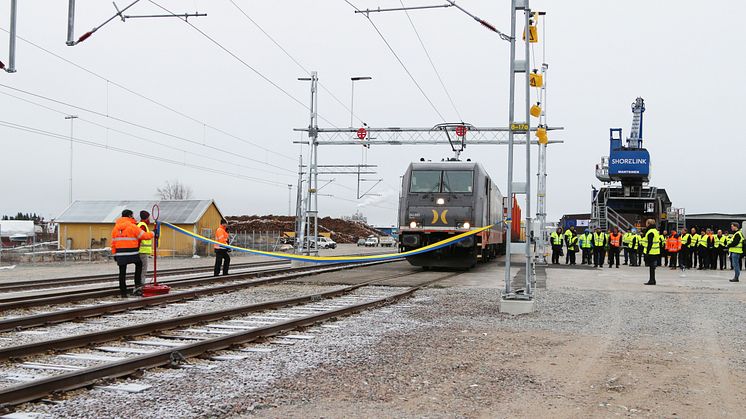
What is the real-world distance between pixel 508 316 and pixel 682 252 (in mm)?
16699

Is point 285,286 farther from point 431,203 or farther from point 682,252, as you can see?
point 682,252

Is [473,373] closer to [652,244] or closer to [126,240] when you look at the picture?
[126,240]

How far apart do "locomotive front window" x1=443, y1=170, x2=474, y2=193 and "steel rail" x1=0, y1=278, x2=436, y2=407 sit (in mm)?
12395

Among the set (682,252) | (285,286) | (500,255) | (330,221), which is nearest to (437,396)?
(285,286)

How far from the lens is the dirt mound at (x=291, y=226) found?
81500 mm

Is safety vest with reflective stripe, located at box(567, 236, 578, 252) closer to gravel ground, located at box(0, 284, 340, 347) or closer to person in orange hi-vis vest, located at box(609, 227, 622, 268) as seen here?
person in orange hi-vis vest, located at box(609, 227, 622, 268)

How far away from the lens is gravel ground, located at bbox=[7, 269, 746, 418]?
542 centimetres

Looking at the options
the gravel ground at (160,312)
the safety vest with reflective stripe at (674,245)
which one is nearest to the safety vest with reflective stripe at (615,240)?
the safety vest with reflective stripe at (674,245)

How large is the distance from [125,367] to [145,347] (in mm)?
1601

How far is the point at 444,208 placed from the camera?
21.2 metres

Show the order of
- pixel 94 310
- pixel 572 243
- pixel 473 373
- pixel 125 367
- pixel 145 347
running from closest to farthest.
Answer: pixel 125 367 → pixel 473 373 → pixel 145 347 → pixel 94 310 → pixel 572 243

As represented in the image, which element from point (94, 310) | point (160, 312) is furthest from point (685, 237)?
point (94, 310)

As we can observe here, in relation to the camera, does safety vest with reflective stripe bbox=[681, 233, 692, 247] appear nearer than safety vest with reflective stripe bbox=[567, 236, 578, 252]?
Yes

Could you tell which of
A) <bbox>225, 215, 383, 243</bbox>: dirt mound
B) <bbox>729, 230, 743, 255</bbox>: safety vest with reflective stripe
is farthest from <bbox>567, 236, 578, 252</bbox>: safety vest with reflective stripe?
<bbox>225, 215, 383, 243</bbox>: dirt mound
